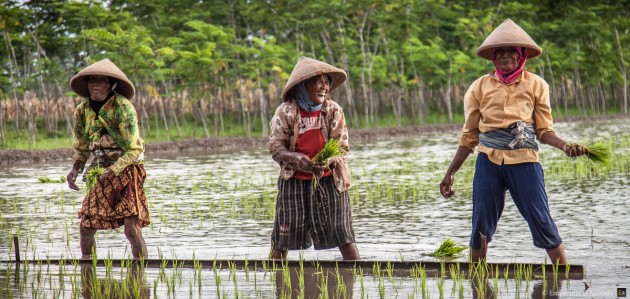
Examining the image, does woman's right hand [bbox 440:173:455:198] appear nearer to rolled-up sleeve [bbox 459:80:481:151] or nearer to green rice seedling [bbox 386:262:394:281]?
rolled-up sleeve [bbox 459:80:481:151]

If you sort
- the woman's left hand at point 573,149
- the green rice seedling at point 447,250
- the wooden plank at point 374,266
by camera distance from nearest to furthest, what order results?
the woman's left hand at point 573,149, the wooden plank at point 374,266, the green rice seedling at point 447,250

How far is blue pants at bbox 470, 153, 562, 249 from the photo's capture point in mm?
6059

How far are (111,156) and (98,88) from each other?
19.1 inches

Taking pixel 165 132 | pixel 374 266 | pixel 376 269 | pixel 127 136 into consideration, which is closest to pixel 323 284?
pixel 374 266

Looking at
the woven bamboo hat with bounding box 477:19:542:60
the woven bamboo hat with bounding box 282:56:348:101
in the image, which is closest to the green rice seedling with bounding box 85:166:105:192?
the woven bamboo hat with bounding box 282:56:348:101

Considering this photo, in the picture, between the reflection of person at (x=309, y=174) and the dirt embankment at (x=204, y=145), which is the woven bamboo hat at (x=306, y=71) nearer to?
the reflection of person at (x=309, y=174)

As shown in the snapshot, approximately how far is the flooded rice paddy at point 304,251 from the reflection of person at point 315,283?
1cm

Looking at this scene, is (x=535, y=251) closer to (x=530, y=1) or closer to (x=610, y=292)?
(x=610, y=292)

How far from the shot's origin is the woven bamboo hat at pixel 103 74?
22.8 ft

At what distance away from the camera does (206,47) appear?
27062 mm

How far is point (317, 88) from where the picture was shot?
6.51 meters

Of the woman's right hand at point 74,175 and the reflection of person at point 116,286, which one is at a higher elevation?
the woman's right hand at point 74,175

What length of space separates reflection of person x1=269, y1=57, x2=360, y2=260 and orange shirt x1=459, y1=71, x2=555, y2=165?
0.95m

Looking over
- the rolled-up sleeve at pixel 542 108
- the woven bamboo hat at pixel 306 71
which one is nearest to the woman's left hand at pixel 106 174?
the woven bamboo hat at pixel 306 71
